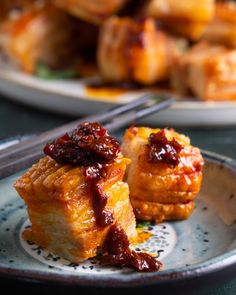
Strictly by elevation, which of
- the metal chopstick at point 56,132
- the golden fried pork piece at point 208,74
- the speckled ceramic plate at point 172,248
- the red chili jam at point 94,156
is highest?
the red chili jam at point 94,156

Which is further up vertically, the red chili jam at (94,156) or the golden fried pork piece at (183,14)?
the red chili jam at (94,156)

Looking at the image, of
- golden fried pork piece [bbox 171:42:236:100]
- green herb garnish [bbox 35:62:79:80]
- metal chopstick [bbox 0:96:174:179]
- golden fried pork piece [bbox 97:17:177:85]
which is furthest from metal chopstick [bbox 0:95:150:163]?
green herb garnish [bbox 35:62:79:80]

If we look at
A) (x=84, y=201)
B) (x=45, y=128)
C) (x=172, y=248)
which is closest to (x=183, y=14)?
(x=45, y=128)

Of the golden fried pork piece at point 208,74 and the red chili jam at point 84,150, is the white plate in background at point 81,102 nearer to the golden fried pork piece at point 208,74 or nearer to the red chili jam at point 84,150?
the golden fried pork piece at point 208,74

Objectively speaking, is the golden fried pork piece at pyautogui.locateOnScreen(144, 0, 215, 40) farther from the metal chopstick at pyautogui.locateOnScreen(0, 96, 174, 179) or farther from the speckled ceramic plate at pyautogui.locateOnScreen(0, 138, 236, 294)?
the speckled ceramic plate at pyautogui.locateOnScreen(0, 138, 236, 294)

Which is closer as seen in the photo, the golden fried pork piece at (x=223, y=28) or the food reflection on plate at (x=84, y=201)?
the food reflection on plate at (x=84, y=201)

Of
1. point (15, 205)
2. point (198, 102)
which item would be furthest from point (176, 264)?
point (198, 102)

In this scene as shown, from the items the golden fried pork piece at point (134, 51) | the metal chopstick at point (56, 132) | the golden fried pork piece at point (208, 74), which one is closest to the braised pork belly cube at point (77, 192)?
the metal chopstick at point (56, 132)

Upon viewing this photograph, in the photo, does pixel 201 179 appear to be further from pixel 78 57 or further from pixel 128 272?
pixel 78 57
